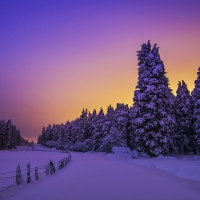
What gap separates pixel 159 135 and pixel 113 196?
2353 centimetres

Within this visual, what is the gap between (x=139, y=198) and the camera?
8.19 m

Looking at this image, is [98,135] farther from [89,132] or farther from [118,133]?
[118,133]

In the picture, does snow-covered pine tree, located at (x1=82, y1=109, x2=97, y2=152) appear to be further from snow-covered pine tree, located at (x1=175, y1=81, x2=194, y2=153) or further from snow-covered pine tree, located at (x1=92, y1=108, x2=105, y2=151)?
snow-covered pine tree, located at (x1=175, y1=81, x2=194, y2=153)

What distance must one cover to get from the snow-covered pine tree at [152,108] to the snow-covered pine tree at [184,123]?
1081cm

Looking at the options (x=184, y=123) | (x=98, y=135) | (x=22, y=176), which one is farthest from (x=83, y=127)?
(x=22, y=176)

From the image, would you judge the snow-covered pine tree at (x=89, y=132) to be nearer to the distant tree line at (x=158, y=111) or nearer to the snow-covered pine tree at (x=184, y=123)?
the distant tree line at (x=158, y=111)

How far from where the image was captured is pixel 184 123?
43312 millimetres

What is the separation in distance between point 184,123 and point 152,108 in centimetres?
1438

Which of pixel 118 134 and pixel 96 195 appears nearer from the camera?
pixel 96 195

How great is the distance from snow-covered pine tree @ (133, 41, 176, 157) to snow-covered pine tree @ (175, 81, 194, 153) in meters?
10.8

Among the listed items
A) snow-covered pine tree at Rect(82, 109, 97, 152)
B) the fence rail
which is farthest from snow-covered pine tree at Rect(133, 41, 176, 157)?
snow-covered pine tree at Rect(82, 109, 97, 152)

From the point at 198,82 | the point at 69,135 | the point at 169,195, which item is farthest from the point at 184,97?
the point at 69,135

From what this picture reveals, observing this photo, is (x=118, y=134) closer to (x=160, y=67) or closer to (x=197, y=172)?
(x=160, y=67)

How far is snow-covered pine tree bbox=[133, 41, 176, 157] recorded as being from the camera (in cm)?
3131
